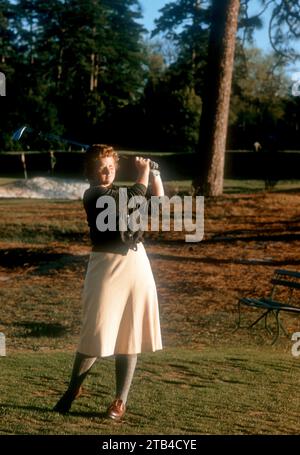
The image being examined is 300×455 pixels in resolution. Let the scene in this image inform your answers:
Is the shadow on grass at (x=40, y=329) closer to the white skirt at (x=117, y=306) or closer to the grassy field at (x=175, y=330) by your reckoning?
the grassy field at (x=175, y=330)

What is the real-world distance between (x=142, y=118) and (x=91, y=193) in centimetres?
4492

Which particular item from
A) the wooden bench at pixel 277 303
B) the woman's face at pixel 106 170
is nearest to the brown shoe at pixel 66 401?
the woman's face at pixel 106 170

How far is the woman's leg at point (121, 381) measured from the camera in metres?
5.48

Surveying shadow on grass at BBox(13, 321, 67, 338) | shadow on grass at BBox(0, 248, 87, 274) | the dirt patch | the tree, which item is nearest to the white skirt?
the dirt patch

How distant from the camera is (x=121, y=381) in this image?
18.1ft

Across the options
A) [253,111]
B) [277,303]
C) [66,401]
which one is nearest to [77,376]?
[66,401]

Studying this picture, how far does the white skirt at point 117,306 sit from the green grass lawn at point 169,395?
1.88 feet

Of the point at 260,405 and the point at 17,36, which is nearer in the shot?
the point at 260,405

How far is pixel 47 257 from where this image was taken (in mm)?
15375

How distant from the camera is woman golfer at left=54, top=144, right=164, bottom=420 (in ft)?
17.5

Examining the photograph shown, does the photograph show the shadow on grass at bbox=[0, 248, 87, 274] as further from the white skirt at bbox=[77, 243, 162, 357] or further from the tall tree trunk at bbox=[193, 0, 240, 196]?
the white skirt at bbox=[77, 243, 162, 357]

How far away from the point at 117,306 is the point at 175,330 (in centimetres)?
556
